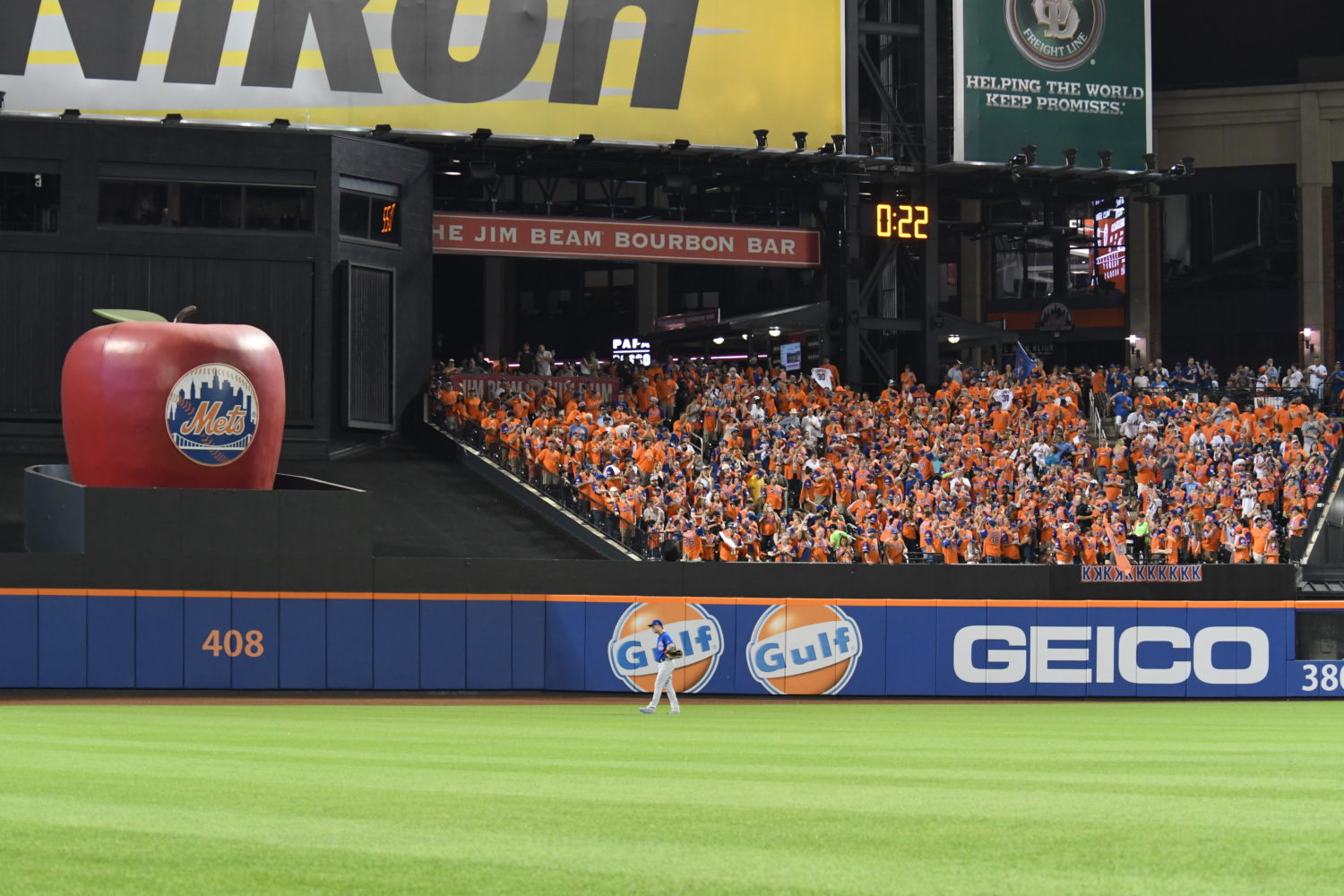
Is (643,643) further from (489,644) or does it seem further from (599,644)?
(489,644)

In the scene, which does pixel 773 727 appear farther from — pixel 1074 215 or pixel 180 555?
pixel 1074 215

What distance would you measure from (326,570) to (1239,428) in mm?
20262

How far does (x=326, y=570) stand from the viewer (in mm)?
29141

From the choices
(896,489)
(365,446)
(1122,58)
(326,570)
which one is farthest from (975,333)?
(326,570)

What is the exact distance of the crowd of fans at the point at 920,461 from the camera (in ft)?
107

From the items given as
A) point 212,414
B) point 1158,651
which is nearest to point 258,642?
point 212,414

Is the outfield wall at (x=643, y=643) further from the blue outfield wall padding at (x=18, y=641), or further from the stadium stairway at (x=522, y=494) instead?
the stadium stairway at (x=522, y=494)

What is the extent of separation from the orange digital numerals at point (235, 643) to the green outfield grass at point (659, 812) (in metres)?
8.88

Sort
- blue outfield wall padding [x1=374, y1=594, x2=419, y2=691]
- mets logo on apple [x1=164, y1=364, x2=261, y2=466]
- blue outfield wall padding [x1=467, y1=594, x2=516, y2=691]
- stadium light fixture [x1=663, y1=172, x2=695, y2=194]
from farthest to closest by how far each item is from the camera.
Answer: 1. stadium light fixture [x1=663, y1=172, x2=695, y2=194]
2. mets logo on apple [x1=164, y1=364, x2=261, y2=466]
3. blue outfield wall padding [x1=467, y1=594, x2=516, y2=691]
4. blue outfield wall padding [x1=374, y1=594, x2=419, y2=691]

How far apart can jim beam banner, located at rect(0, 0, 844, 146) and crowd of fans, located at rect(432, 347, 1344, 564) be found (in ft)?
20.8

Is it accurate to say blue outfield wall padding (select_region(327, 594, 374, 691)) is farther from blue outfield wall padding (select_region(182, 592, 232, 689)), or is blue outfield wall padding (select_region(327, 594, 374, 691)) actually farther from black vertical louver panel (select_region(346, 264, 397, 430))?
black vertical louver panel (select_region(346, 264, 397, 430))

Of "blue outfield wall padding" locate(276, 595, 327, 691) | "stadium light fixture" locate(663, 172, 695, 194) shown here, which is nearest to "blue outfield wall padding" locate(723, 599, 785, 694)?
"blue outfield wall padding" locate(276, 595, 327, 691)

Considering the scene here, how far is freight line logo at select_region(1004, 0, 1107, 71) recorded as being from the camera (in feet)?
150

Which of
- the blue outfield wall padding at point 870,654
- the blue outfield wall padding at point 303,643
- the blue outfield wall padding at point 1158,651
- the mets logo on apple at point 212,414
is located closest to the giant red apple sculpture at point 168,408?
the mets logo on apple at point 212,414
